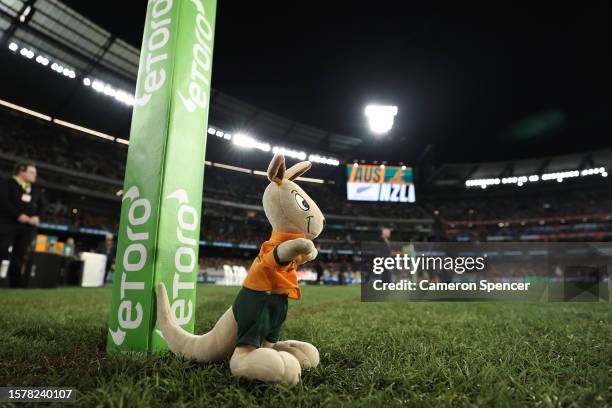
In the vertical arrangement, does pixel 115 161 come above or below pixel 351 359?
above

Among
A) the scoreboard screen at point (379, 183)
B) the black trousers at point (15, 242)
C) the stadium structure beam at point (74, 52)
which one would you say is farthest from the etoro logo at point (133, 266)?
the scoreboard screen at point (379, 183)

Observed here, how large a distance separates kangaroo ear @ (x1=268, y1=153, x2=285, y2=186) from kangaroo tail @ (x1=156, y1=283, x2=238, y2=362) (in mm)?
624

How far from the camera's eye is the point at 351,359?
1.73 meters

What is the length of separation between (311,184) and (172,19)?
1507 inches

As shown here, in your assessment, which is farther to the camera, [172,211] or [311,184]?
[311,184]

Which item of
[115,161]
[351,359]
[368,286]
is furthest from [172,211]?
[115,161]

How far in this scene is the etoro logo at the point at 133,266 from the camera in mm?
1631

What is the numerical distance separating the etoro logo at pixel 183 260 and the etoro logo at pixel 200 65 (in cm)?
52

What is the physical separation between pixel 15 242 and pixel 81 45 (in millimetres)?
19229

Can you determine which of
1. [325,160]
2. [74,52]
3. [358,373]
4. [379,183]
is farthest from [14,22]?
[325,160]

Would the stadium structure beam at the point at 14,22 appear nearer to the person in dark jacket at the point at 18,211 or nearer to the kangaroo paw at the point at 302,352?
the person in dark jacket at the point at 18,211

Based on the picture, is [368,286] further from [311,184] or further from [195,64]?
[311,184]

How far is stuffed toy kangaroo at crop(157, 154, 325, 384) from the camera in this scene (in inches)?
50.3

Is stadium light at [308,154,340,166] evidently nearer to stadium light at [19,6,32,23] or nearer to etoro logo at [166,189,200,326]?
stadium light at [19,6,32,23]
